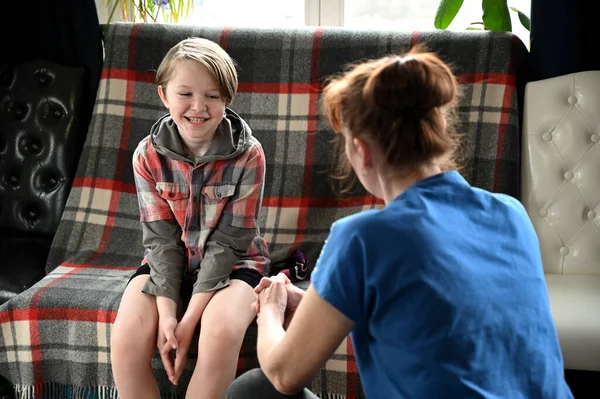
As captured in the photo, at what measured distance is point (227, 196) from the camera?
1.98 m

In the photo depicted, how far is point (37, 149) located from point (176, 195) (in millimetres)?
852

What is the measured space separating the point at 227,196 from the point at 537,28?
1163mm

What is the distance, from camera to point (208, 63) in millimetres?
1916

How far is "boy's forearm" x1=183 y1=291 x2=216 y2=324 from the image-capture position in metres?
1.85

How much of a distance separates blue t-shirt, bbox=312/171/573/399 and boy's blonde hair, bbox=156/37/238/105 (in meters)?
0.88

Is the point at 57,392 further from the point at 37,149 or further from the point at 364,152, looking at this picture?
the point at 364,152

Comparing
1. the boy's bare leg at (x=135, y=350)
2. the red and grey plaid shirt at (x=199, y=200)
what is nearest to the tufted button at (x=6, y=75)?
the red and grey plaid shirt at (x=199, y=200)

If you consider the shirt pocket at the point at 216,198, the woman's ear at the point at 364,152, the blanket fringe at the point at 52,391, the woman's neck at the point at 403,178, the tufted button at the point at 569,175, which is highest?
the woman's ear at the point at 364,152

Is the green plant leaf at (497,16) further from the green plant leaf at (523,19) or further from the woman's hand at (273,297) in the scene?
the woman's hand at (273,297)

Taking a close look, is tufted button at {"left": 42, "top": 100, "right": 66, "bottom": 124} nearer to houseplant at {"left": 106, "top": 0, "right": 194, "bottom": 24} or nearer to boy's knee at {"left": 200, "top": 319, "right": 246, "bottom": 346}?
houseplant at {"left": 106, "top": 0, "right": 194, "bottom": 24}

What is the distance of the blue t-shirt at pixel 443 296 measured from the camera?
1.07 meters

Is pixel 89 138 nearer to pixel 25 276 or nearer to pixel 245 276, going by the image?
pixel 25 276

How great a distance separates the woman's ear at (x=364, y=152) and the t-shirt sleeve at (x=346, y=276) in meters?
0.12

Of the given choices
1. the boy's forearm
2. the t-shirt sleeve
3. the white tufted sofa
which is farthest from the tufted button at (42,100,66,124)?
the t-shirt sleeve
